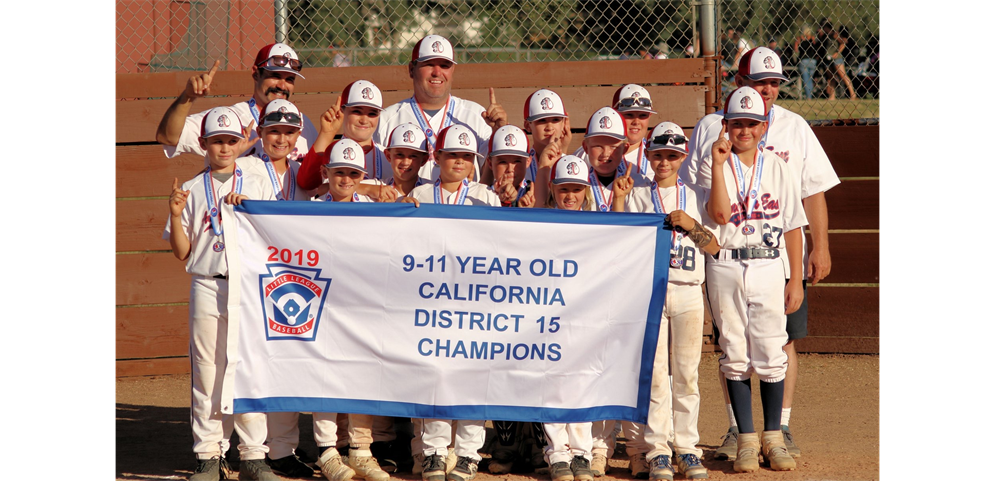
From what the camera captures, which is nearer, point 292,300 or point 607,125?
point 292,300

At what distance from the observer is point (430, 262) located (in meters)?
5.32

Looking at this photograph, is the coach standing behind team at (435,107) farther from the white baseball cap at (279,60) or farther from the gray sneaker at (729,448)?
the gray sneaker at (729,448)

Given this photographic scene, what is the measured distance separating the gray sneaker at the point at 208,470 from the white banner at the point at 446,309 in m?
0.41

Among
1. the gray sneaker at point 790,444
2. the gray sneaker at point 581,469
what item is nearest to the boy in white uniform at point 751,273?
the gray sneaker at point 790,444

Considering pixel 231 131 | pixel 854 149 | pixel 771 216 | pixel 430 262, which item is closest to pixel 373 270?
pixel 430 262

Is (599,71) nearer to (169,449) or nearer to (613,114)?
(613,114)

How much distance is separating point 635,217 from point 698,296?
1.90 ft

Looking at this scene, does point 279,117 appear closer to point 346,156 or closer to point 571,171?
point 346,156

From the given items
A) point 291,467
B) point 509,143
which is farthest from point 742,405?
point 291,467

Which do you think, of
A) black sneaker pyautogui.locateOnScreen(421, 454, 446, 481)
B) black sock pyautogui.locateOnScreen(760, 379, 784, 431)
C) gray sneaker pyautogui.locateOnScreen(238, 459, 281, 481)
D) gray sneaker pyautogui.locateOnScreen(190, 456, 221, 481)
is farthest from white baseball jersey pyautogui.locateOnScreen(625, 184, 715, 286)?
gray sneaker pyautogui.locateOnScreen(190, 456, 221, 481)

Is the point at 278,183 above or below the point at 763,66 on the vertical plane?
below

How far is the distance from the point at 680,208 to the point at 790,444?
66.0 inches

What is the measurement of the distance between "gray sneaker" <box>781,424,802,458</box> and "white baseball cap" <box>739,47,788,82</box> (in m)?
2.20

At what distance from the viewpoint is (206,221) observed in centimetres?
531
